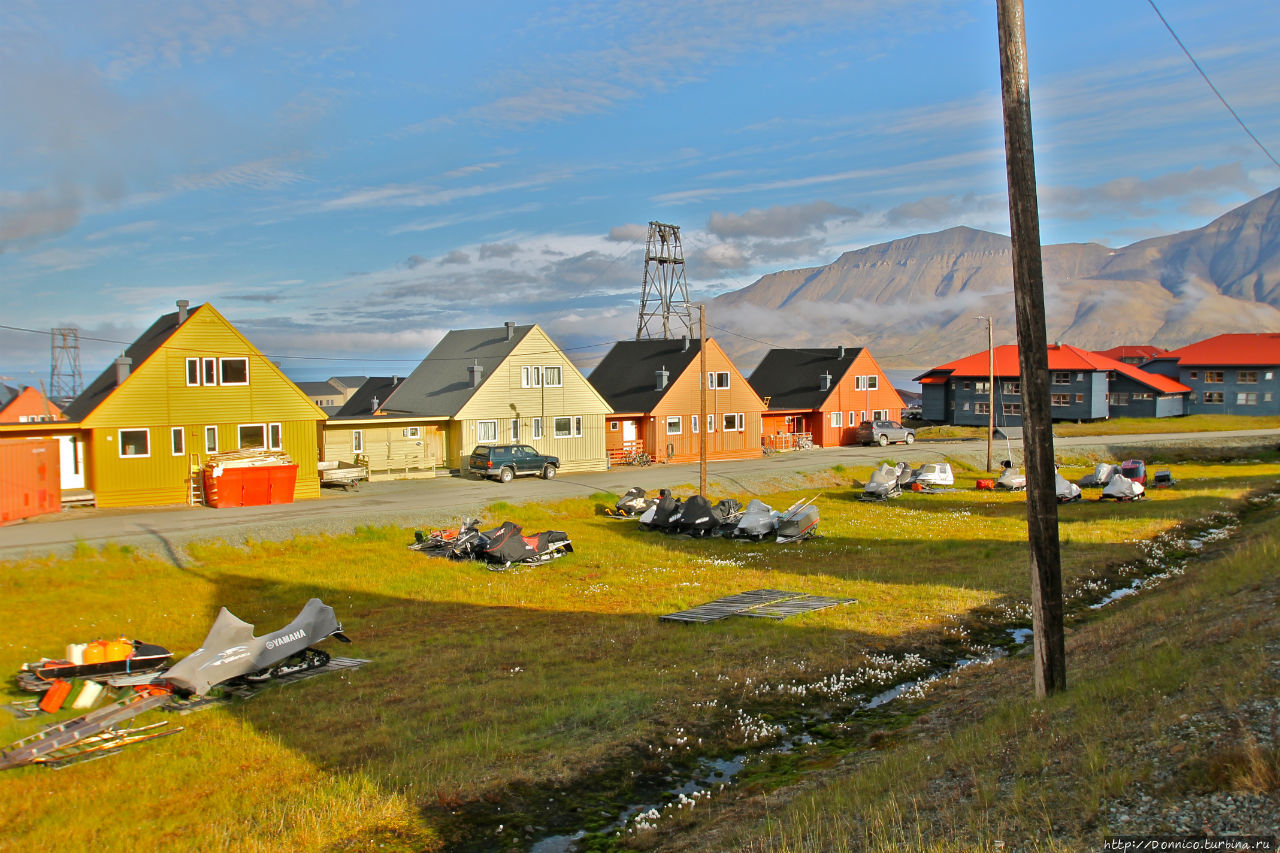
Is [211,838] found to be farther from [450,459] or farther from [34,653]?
[450,459]

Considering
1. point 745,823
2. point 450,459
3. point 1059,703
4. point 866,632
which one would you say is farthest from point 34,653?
point 450,459

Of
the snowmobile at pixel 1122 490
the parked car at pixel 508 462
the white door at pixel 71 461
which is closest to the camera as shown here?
the white door at pixel 71 461

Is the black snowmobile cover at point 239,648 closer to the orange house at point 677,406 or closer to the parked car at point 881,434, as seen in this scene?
the orange house at point 677,406

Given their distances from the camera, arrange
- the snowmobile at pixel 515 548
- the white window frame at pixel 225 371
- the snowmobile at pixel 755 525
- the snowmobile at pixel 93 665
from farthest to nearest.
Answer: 1. the white window frame at pixel 225 371
2. the snowmobile at pixel 755 525
3. the snowmobile at pixel 515 548
4. the snowmobile at pixel 93 665

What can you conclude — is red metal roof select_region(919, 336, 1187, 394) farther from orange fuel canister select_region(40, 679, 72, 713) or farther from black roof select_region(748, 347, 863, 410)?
orange fuel canister select_region(40, 679, 72, 713)

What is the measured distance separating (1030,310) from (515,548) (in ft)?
63.2

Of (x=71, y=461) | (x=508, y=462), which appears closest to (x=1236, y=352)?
(x=508, y=462)

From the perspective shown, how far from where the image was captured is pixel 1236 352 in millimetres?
93188

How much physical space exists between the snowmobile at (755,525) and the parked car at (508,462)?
1657 centimetres

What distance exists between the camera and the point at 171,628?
1941 centimetres

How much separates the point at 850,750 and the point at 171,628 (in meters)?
15.2

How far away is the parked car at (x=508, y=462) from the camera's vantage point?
4459 cm

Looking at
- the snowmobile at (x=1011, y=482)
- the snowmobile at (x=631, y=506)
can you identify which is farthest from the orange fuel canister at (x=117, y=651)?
the snowmobile at (x=1011, y=482)

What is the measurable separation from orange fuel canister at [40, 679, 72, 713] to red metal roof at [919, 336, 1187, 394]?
8277 centimetres
